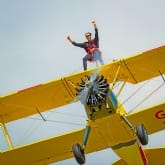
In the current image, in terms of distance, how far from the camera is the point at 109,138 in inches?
493

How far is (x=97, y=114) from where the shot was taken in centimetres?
1154

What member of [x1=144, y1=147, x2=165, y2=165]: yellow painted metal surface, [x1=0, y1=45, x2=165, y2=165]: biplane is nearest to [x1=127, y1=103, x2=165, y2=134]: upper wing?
[x1=0, y1=45, x2=165, y2=165]: biplane

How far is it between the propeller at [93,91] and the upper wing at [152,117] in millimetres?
1636

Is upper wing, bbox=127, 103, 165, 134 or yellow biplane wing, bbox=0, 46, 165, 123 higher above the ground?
yellow biplane wing, bbox=0, 46, 165, 123

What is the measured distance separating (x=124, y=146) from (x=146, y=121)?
910 millimetres

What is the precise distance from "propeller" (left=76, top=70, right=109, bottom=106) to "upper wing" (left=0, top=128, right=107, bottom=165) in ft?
5.96

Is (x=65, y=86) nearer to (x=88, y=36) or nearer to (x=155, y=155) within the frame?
(x=88, y=36)

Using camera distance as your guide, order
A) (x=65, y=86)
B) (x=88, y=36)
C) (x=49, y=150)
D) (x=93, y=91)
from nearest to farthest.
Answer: (x=93, y=91)
(x=88, y=36)
(x=49, y=150)
(x=65, y=86)

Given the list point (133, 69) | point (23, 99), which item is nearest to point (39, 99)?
point (23, 99)

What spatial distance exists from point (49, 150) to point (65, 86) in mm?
1859

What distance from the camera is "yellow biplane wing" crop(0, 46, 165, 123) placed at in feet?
44.1

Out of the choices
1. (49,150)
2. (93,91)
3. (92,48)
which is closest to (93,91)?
(93,91)

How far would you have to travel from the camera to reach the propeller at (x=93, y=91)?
11352mm

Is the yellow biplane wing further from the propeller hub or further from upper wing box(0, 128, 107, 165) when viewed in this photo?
the propeller hub
